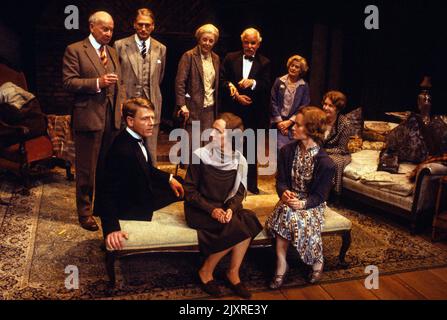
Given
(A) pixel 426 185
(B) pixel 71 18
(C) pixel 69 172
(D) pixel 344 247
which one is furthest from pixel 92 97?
(B) pixel 71 18

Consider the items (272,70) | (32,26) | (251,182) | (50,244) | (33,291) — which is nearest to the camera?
(33,291)

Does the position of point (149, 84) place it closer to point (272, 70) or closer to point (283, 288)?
point (283, 288)

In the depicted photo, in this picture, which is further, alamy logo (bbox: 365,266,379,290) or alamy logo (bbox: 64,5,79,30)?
alamy logo (bbox: 64,5,79,30)

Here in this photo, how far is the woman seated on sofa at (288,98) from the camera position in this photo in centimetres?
442

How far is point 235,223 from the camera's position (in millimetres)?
2914

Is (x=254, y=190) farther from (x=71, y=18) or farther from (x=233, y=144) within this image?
(x=71, y=18)

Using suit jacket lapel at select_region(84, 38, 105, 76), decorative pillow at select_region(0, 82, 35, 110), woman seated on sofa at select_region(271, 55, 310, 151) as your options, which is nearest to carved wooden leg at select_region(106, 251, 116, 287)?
suit jacket lapel at select_region(84, 38, 105, 76)

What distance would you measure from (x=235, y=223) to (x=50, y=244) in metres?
1.51

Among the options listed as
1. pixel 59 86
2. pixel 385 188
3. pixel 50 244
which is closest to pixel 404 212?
pixel 385 188

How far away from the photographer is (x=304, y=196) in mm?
3121

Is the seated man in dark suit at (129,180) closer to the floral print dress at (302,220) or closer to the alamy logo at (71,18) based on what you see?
the floral print dress at (302,220)

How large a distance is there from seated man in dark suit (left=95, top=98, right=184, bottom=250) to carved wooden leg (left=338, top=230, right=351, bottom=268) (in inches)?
46.6

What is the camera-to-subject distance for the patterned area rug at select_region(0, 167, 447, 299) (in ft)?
9.48

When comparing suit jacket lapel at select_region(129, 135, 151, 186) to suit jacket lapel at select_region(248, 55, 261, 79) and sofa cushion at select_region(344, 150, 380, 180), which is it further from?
sofa cushion at select_region(344, 150, 380, 180)
